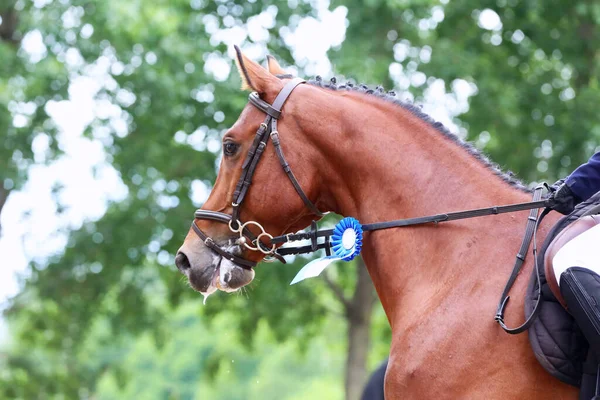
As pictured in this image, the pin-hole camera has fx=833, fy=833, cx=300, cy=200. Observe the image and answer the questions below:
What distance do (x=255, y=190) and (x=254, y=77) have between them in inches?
24.2

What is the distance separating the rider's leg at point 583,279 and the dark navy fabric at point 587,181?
345 millimetres

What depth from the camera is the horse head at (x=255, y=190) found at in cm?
445

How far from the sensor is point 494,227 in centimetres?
401

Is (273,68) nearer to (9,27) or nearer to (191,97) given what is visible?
(191,97)

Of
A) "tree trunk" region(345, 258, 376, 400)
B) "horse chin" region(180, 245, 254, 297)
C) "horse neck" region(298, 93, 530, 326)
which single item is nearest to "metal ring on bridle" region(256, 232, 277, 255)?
"horse chin" region(180, 245, 254, 297)

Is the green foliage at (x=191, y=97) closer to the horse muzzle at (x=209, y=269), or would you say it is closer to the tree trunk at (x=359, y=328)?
the tree trunk at (x=359, y=328)

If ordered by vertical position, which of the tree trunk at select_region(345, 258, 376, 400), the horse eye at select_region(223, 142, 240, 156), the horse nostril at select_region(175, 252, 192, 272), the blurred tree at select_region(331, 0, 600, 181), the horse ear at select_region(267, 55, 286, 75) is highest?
the horse ear at select_region(267, 55, 286, 75)

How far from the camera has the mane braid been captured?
4230 mm

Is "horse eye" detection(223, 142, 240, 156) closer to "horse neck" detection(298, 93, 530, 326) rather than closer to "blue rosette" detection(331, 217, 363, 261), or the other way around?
"horse neck" detection(298, 93, 530, 326)

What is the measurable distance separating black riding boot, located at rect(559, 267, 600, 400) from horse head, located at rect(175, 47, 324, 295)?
149 centimetres

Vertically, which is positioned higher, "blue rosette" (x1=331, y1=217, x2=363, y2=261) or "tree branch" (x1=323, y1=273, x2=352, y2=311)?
"blue rosette" (x1=331, y1=217, x2=363, y2=261)

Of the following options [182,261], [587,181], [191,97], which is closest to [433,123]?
[587,181]

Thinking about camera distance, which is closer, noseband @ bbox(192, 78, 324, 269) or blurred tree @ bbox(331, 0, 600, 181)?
noseband @ bbox(192, 78, 324, 269)

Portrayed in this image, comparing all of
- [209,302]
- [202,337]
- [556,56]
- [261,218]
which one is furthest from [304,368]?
[261,218]
